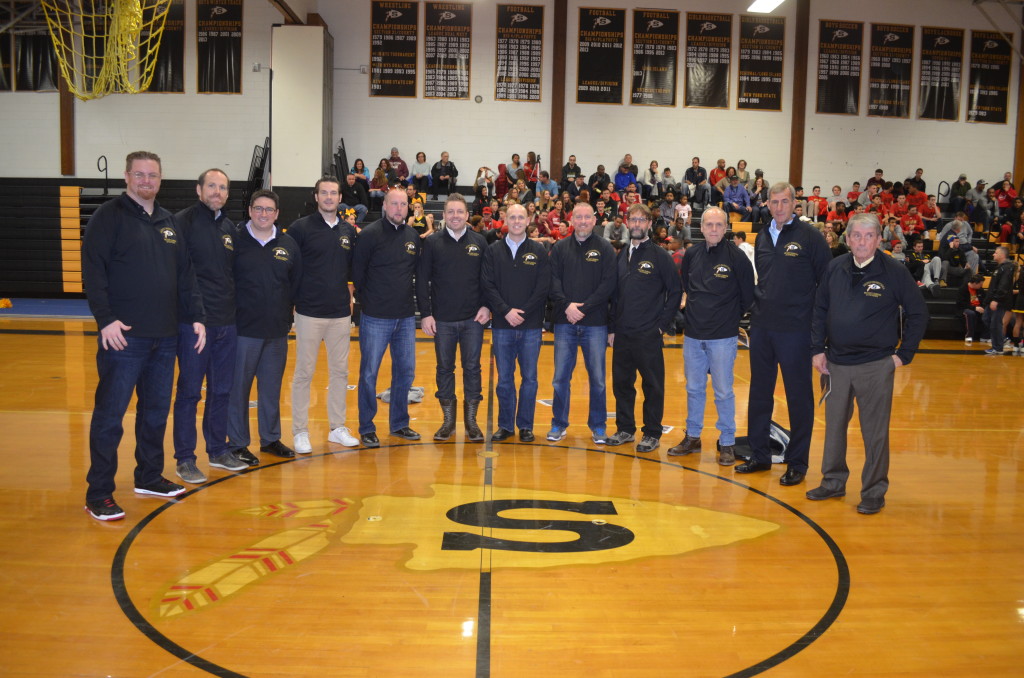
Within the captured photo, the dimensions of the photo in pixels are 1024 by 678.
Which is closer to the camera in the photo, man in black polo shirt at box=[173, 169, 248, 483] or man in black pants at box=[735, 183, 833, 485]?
man in black polo shirt at box=[173, 169, 248, 483]

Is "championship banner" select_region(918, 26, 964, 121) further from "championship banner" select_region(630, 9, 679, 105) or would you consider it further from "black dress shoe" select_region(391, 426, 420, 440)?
"black dress shoe" select_region(391, 426, 420, 440)

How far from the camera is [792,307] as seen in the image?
555 cm

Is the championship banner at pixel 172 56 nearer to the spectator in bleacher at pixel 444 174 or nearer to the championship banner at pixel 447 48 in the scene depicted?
the championship banner at pixel 447 48

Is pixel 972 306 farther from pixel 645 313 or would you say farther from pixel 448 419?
pixel 448 419

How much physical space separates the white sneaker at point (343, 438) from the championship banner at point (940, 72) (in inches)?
738

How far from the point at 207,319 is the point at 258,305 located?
0.44m

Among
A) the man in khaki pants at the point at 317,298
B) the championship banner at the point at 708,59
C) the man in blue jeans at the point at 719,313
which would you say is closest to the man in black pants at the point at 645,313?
the man in blue jeans at the point at 719,313

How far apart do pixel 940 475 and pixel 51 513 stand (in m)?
5.77

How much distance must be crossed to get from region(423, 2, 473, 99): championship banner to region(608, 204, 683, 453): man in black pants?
45.4ft

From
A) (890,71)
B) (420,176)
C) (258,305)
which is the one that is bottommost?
(258,305)

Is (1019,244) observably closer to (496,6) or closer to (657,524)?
(496,6)

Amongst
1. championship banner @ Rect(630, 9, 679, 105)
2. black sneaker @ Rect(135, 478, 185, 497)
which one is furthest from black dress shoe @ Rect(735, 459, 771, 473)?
championship banner @ Rect(630, 9, 679, 105)

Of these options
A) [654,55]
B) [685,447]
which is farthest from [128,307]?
[654,55]

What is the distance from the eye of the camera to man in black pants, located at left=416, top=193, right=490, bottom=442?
6383mm
